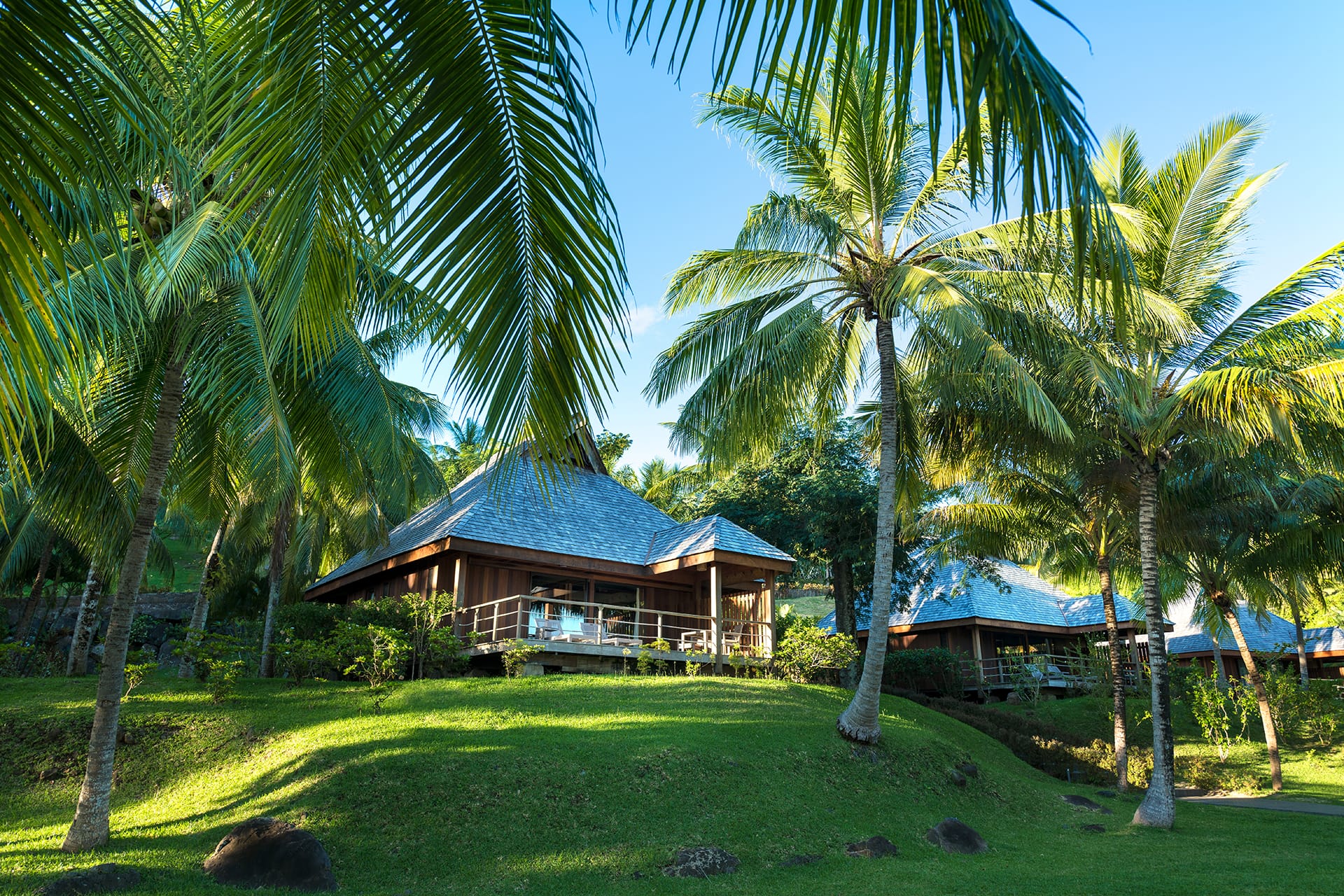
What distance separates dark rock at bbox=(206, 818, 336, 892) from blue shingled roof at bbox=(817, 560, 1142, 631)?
2429cm

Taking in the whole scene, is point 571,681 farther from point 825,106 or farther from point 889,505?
point 825,106

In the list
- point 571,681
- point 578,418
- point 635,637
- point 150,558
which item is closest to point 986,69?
point 578,418

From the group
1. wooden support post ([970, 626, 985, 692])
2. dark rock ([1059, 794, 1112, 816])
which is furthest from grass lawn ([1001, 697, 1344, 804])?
dark rock ([1059, 794, 1112, 816])

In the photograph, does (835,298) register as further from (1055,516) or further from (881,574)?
(1055,516)

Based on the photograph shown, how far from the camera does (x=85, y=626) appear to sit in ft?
60.2

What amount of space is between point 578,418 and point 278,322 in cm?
101

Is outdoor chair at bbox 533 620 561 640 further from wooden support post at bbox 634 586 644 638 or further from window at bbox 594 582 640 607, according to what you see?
window at bbox 594 582 640 607

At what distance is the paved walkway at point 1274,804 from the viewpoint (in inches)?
626

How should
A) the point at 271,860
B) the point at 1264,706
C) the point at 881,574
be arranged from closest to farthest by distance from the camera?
the point at 271,860 < the point at 881,574 < the point at 1264,706

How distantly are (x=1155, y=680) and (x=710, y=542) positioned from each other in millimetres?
9458

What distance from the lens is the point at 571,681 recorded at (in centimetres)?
1672

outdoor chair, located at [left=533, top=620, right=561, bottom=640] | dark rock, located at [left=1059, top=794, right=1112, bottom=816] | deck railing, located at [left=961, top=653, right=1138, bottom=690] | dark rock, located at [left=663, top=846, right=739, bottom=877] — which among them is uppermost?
outdoor chair, located at [left=533, top=620, right=561, bottom=640]

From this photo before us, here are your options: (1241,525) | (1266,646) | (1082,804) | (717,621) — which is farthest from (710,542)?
(1266,646)

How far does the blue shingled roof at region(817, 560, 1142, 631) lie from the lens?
32.6 m
